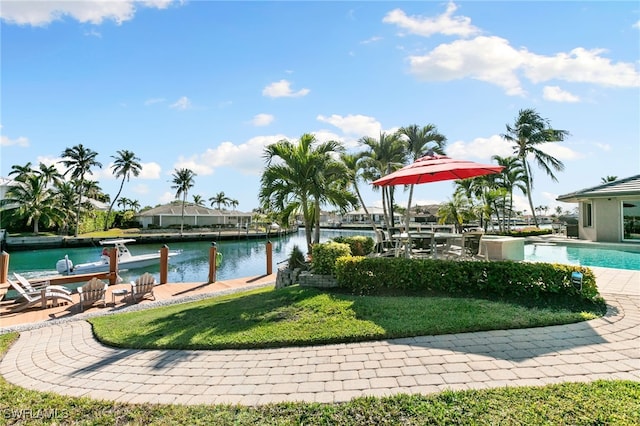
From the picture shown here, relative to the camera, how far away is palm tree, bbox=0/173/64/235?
1336 inches

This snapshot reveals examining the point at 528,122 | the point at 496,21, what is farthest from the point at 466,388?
the point at 528,122

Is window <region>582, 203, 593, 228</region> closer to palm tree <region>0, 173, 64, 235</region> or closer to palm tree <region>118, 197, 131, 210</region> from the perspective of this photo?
palm tree <region>0, 173, 64, 235</region>

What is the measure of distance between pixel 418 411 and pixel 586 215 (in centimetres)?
2145

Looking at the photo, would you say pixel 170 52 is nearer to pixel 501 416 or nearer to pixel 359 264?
pixel 359 264

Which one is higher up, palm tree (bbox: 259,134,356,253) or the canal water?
palm tree (bbox: 259,134,356,253)

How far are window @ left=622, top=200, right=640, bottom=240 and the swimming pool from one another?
9.61ft

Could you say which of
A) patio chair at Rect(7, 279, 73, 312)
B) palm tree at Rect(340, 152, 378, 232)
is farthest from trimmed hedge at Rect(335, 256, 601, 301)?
patio chair at Rect(7, 279, 73, 312)

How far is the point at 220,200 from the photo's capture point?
271ft

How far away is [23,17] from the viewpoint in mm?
7246

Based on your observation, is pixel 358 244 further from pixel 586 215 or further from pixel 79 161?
pixel 79 161

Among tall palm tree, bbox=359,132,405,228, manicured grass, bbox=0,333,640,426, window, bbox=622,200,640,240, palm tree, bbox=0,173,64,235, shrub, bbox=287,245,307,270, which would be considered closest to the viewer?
manicured grass, bbox=0,333,640,426

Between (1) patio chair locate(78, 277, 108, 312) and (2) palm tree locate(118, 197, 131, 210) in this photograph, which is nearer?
(1) patio chair locate(78, 277, 108, 312)

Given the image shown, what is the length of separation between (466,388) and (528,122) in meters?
28.1

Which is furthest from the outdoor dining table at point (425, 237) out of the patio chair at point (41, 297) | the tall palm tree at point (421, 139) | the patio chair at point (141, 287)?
the patio chair at point (41, 297)
